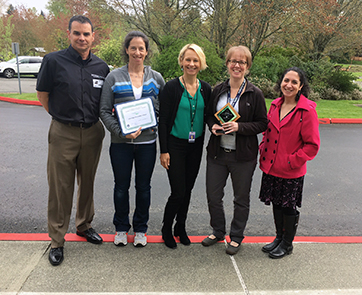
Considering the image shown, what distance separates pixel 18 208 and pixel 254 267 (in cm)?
308

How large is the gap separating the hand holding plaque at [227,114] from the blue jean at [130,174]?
28.8 inches

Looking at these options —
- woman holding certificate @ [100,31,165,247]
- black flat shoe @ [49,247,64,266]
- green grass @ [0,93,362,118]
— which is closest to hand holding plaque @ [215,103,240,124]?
woman holding certificate @ [100,31,165,247]

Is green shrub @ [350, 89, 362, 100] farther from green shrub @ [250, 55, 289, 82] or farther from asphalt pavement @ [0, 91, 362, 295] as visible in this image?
asphalt pavement @ [0, 91, 362, 295]

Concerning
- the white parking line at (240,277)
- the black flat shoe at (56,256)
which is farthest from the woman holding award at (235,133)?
the black flat shoe at (56,256)

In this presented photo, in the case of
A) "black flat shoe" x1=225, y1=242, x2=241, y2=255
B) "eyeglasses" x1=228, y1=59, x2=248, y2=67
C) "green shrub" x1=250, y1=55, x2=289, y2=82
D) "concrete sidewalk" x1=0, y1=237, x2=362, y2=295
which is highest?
"green shrub" x1=250, y1=55, x2=289, y2=82

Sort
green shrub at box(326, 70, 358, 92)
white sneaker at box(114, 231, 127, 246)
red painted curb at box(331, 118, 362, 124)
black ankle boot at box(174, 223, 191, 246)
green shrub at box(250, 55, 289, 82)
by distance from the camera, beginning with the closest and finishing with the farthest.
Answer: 1. white sneaker at box(114, 231, 127, 246)
2. black ankle boot at box(174, 223, 191, 246)
3. red painted curb at box(331, 118, 362, 124)
4. green shrub at box(250, 55, 289, 82)
5. green shrub at box(326, 70, 358, 92)

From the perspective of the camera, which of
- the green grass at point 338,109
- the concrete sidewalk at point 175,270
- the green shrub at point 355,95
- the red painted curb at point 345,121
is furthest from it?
the green shrub at point 355,95

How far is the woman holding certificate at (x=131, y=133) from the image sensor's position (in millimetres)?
2744

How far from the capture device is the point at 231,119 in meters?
2.75

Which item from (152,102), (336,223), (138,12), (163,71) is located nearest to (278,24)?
(163,71)

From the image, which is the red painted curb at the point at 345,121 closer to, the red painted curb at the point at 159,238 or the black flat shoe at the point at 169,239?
the red painted curb at the point at 159,238

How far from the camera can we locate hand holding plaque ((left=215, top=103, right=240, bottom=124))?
8.98 ft

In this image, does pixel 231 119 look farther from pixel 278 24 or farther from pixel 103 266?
pixel 278 24

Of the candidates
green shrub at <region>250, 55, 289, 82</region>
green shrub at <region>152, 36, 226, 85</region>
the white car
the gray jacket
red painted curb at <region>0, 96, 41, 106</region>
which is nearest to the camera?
the gray jacket
